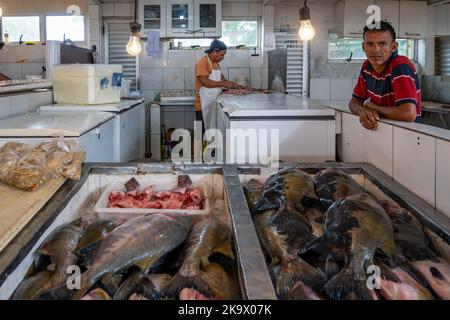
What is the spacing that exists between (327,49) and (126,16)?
3.05 meters

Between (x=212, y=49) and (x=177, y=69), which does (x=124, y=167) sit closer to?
(x=212, y=49)

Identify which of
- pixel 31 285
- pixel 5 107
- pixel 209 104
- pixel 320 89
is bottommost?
pixel 31 285

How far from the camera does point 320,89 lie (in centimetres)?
682

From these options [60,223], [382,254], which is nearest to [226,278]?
[382,254]

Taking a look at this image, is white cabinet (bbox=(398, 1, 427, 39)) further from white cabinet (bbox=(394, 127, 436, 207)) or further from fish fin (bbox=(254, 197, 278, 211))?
fish fin (bbox=(254, 197, 278, 211))

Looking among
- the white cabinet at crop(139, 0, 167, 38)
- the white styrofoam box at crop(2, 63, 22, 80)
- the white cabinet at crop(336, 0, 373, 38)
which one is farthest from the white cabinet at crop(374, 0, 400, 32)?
the white styrofoam box at crop(2, 63, 22, 80)

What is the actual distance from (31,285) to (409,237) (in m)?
1.04

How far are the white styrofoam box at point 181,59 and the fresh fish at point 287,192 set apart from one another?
5.50 metres

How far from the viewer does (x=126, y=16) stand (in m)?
6.78

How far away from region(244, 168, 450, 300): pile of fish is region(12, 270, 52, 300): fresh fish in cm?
60

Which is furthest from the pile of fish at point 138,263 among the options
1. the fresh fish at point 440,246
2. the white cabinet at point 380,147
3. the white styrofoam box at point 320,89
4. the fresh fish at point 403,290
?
the white styrofoam box at point 320,89

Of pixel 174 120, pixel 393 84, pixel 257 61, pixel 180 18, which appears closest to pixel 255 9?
pixel 257 61

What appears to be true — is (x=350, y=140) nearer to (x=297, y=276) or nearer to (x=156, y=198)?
(x=156, y=198)

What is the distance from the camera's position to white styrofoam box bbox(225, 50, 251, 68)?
6949 millimetres
